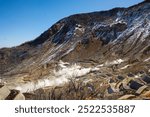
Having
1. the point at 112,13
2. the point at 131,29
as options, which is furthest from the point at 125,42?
the point at 112,13

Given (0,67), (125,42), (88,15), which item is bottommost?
(0,67)

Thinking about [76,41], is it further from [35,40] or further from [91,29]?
[35,40]

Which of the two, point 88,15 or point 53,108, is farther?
point 88,15

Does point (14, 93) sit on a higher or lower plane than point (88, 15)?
lower

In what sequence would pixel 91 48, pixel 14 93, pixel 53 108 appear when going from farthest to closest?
pixel 91 48 → pixel 14 93 → pixel 53 108

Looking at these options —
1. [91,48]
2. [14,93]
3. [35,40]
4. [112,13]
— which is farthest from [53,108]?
[35,40]

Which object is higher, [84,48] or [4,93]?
[4,93]

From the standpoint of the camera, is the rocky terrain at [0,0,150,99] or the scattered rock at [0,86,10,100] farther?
the rocky terrain at [0,0,150,99]

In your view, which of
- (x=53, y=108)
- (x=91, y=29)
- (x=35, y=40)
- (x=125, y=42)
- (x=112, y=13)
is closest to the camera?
(x=53, y=108)

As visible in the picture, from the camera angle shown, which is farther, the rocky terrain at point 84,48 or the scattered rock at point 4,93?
the rocky terrain at point 84,48

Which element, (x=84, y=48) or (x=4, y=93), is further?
(x=84, y=48)
